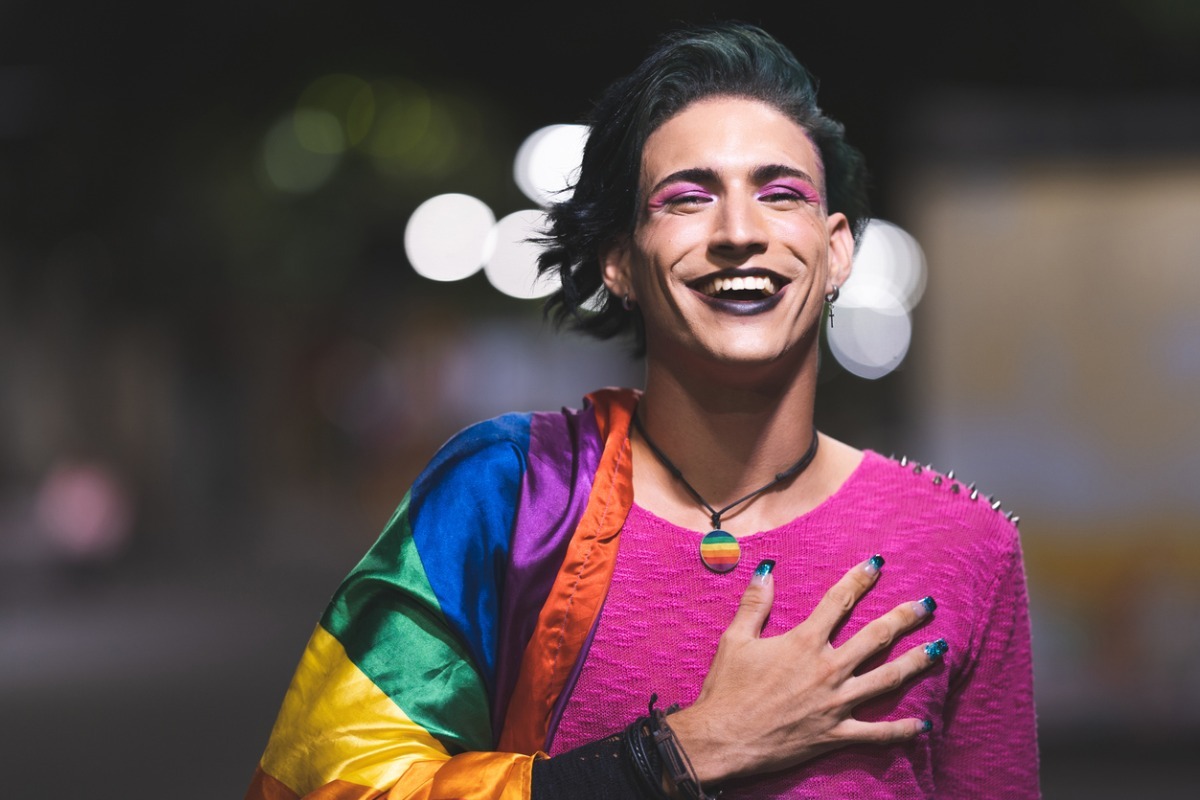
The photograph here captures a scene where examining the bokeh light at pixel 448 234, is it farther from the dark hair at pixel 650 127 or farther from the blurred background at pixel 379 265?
the dark hair at pixel 650 127

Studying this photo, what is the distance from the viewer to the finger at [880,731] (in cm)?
209

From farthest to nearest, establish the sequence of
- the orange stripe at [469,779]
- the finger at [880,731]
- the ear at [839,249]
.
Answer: the ear at [839,249] → the finger at [880,731] → the orange stripe at [469,779]

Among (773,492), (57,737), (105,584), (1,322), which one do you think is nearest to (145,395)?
(1,322)

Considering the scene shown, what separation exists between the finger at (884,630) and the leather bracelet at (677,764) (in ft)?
0.94

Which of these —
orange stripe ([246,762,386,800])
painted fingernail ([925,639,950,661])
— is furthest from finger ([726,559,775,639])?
orange stripe ([246,762,386,800])

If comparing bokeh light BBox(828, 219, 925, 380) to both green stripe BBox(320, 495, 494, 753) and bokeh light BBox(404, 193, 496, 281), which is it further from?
green stripe BBox(320, 495, 494, 753)

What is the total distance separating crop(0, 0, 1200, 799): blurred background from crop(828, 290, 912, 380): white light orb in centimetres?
1277

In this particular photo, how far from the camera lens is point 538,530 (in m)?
2.18

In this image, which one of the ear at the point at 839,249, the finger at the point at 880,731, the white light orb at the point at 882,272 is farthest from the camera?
the white light orb at the point at 882,272

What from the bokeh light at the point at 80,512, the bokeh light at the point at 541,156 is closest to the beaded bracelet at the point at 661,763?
the bokeh light at the point at 541,156

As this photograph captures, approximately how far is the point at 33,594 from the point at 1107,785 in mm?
11682

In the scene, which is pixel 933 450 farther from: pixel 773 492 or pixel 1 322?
pixel 1 322

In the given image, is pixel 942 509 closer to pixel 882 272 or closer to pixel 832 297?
pixel 832 297

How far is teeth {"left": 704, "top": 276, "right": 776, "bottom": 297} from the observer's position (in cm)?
223
